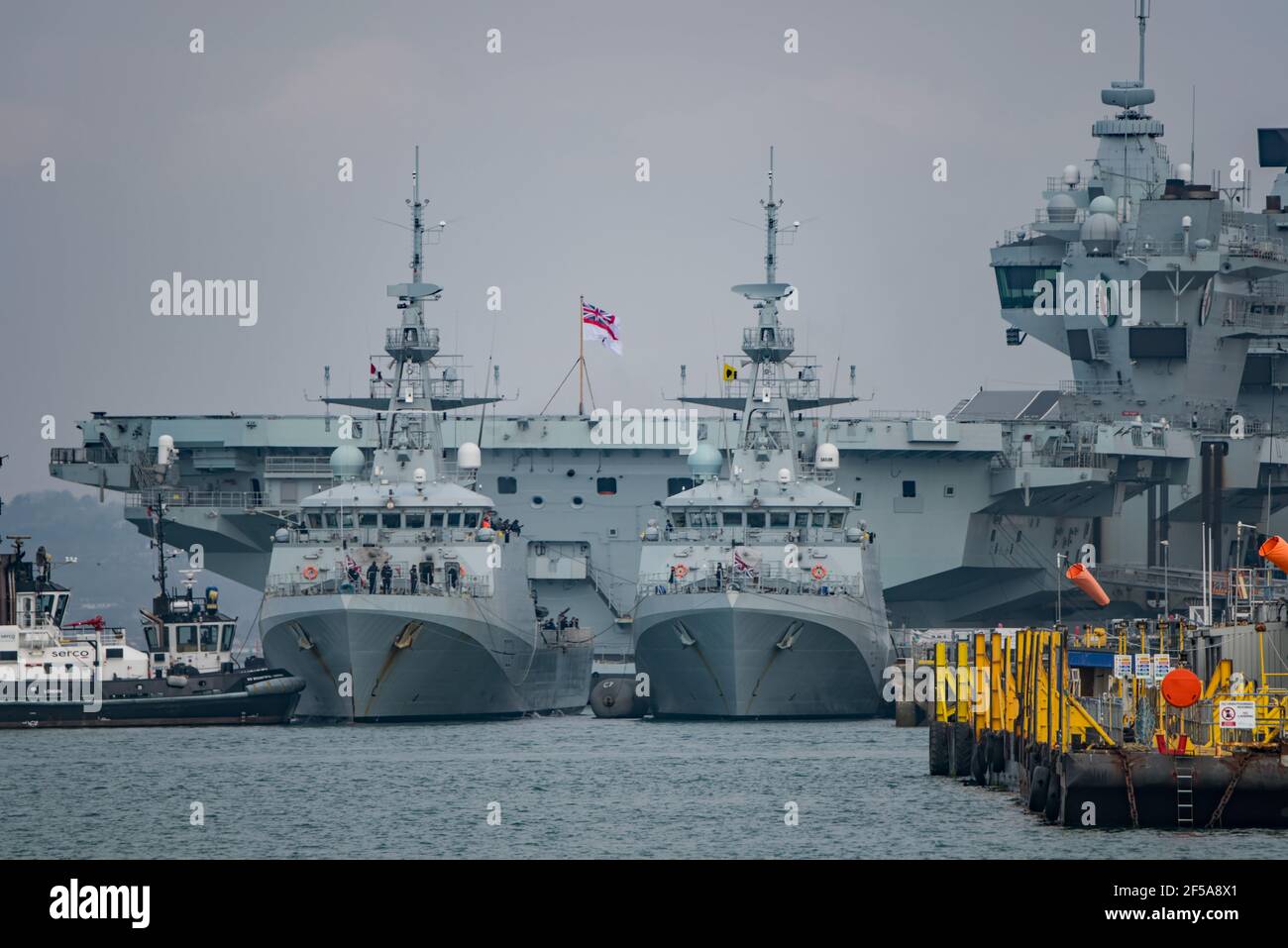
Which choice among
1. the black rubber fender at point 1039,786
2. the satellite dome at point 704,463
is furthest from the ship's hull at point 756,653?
the black rubber fender at point 1039,786

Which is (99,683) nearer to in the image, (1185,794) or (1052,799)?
(1052,799)

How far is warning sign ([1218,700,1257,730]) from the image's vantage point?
3106cm

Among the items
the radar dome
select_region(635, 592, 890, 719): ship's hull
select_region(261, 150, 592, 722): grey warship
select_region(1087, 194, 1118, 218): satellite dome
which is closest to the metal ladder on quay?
select_region(635, 592, 890, 719): ship's hull

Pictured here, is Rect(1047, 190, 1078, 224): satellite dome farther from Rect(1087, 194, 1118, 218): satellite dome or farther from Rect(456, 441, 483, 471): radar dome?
Rect(456, 441, 483, 471): radar dome

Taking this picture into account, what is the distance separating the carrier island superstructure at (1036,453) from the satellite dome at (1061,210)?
0.35ft

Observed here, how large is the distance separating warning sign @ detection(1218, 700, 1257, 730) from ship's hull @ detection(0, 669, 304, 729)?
32.6 metres

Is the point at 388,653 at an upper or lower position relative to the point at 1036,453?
Result: lower

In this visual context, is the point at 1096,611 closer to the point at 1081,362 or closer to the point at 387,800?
the point at 1081,362

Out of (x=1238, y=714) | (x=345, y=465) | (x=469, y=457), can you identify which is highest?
(x=469, y=457)

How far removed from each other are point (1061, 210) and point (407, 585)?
39900mm

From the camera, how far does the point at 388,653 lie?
5781 centimetres

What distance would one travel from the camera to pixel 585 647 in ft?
236

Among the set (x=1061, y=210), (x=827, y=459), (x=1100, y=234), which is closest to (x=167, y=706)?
(x=827, y=459)
